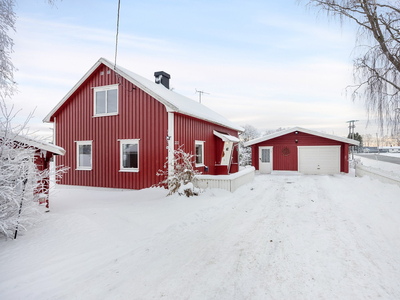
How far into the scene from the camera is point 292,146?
16453 millimetres

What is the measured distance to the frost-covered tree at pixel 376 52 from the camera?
7535mm

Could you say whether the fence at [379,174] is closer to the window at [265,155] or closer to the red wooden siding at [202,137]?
the window at [265,155]

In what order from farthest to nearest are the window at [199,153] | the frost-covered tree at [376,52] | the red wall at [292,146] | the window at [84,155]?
the red wall at [292,146] → the window at [199,153] → the window at [84,155] → the frost-covered tree at [376,52]

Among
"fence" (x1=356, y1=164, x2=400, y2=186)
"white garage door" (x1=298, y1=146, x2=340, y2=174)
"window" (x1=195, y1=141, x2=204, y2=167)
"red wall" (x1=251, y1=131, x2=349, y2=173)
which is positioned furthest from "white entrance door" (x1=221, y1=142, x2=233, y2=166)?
"fence" (x1=356, y1=164, x2=400, y2=186)

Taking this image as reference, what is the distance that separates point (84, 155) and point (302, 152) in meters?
14.3

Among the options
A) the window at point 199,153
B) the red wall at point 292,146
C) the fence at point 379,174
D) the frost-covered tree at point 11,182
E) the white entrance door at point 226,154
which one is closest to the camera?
the frost-covered tree at point 11,182

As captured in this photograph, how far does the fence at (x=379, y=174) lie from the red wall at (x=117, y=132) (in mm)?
8532

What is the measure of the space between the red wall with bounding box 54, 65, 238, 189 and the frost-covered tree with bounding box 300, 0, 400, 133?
23.0 ft

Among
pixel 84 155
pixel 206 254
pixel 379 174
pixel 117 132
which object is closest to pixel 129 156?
pixel 117 132

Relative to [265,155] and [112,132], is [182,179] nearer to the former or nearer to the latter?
[112,132]

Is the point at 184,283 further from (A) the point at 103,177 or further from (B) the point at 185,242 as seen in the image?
(A) the point at 103,177


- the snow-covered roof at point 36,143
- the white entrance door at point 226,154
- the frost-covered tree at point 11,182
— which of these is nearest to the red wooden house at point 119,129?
the white entrance door at point 226,154

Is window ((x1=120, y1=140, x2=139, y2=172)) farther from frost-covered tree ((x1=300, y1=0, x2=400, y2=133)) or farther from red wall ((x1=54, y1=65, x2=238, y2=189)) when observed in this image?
frost-covered tree ((x1=300, y1=0, x2=400, y2=133))

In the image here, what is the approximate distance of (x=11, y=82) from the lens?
6.44 metres
